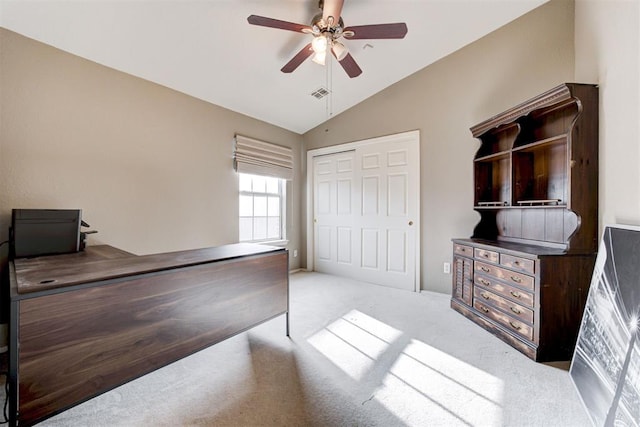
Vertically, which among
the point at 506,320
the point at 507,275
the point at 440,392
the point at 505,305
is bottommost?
the point at 440,392

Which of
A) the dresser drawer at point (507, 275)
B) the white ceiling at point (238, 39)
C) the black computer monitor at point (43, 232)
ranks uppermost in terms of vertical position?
the white ceiling at point (238, 39)

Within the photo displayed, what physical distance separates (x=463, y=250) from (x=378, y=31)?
83.7 inches

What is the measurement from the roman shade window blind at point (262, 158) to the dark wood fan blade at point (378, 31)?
6.66 feet

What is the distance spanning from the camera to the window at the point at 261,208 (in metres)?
3.81

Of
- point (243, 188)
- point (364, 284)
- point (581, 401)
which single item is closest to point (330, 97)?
point (243, 188)

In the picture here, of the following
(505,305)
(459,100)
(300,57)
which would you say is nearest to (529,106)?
(459,100)

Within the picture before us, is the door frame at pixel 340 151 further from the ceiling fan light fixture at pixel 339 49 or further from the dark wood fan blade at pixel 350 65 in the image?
the ceiling fan light fixture at pixel 339 49

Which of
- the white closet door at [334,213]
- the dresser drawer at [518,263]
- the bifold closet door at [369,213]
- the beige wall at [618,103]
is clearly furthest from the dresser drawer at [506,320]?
the white closet door at [334,213]

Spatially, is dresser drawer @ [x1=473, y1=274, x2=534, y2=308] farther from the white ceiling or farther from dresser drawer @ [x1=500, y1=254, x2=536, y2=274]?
the white ceiling

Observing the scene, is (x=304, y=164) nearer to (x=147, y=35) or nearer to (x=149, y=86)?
(x=149, y=86)

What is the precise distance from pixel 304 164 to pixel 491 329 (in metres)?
3.39

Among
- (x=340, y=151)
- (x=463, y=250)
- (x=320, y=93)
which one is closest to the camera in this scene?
(x=463, y=250)

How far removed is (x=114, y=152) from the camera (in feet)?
8.17

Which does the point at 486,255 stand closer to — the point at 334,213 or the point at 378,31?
the point at 378,31
